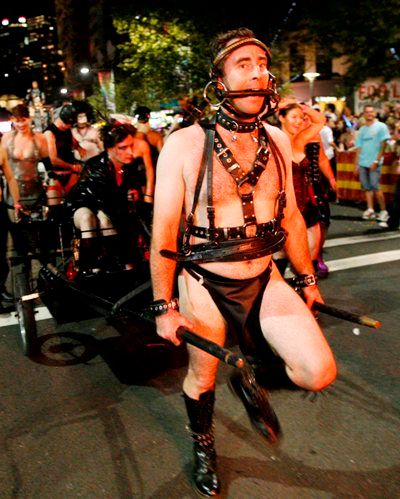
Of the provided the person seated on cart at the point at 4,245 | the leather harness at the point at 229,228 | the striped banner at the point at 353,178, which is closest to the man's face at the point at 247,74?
the leather harness at the point at 229,228

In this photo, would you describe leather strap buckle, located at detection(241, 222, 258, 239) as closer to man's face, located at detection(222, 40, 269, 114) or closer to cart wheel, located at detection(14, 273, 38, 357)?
man's face, located at detection(222, 40, 269, 114)

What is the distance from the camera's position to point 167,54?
67.9 ft

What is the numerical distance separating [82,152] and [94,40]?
17.4 metres

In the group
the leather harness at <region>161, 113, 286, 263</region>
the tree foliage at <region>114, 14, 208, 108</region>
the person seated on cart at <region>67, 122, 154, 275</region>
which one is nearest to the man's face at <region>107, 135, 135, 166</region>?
the person seated on cart at <region>67, 122, 154, 275</region>

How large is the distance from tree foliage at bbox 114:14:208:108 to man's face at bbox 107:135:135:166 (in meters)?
15.6

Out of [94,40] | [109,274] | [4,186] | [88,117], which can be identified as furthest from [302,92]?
[109,274]

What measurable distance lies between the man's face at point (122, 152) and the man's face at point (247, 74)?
2904 millimetres

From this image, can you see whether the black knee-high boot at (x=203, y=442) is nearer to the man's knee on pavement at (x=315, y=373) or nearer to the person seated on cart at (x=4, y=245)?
the man's knee on pavement at (x=315, y=373)

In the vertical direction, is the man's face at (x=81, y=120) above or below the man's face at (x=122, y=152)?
above

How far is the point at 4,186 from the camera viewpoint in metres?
7.67

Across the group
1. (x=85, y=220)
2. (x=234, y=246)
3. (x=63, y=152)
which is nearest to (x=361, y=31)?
(x=63, y=152)

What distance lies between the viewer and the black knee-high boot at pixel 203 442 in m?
2.92

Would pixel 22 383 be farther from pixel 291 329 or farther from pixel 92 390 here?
pixel 291 329

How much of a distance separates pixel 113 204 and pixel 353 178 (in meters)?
8.71
